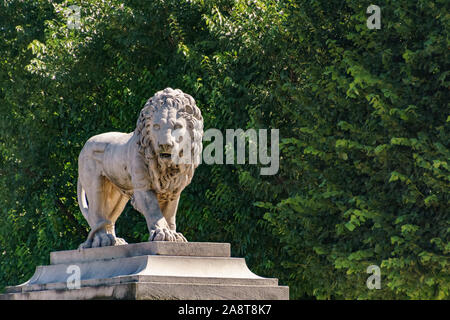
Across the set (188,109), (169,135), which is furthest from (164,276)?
(188,109)

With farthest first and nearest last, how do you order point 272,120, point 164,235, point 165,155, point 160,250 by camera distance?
point 272,120 → point 165,155 → point 164,235 → point 160,250

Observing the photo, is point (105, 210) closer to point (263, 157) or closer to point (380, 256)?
point (380, 256)

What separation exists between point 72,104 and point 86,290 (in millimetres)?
12034

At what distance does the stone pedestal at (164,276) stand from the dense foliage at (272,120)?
542cm

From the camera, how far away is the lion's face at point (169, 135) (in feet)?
33.8

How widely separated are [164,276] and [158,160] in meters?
1.36

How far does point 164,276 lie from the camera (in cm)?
956

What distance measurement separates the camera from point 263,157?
1811cm

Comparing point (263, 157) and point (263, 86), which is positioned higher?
point (263, 86)

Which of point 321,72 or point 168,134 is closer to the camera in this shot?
point 168,134

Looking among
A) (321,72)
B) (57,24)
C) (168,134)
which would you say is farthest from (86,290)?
(57,24)

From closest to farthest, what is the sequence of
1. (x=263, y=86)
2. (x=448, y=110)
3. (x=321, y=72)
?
(x=448, y=110) → (x=321, y=72) → (x=263, y=86)

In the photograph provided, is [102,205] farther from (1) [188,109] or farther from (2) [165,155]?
(1) [188,109]
